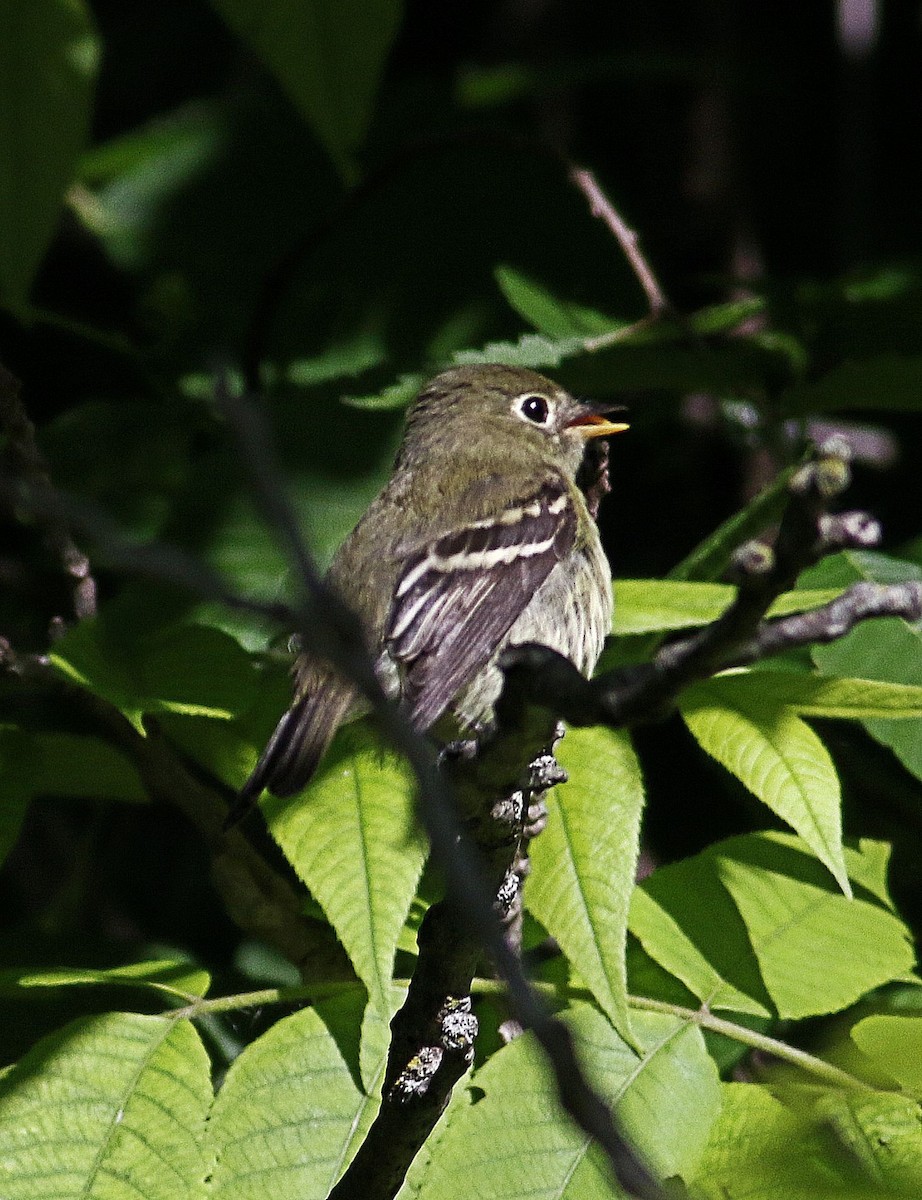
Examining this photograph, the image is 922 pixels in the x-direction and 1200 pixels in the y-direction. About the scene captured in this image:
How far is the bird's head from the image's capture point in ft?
12.8

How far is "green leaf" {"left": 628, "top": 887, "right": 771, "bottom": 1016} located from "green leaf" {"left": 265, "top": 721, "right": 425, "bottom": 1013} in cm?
43

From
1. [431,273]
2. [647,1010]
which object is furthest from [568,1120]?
[431,273]

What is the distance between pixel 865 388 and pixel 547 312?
809mm

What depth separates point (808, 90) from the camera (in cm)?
527

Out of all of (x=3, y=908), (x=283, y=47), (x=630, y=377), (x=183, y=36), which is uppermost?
(x=283, y=47)

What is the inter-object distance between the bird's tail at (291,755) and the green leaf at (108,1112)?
390mm

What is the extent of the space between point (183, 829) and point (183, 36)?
9.40ft

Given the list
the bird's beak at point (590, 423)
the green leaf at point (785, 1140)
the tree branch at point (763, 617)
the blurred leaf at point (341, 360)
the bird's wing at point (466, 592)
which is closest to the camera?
the tree branch at point (763, 617)

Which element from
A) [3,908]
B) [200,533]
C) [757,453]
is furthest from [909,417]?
[3,908]

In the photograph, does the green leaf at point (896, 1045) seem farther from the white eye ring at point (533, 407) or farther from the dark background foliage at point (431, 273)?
the white eye ring at point (533, 407)

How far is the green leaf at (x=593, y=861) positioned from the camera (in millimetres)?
2205

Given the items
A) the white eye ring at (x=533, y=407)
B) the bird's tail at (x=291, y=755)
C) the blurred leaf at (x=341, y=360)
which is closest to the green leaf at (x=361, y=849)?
the bird's tail at (x=291, y=755)

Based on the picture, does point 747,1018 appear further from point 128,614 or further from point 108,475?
point 108,475

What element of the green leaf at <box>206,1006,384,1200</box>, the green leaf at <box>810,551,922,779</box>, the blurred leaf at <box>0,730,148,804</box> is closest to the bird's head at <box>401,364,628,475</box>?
the green leaf at <box>810,551,922,779</box>
